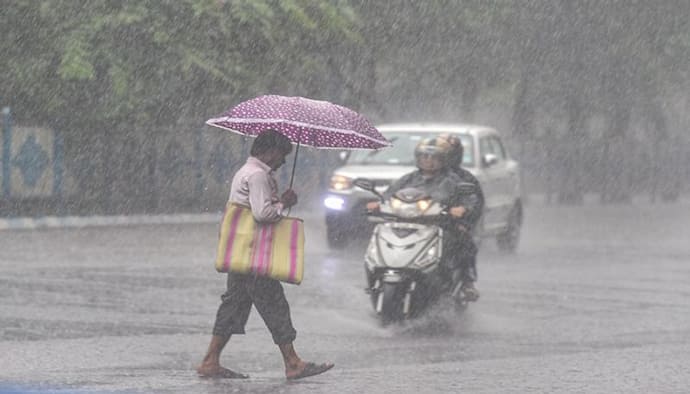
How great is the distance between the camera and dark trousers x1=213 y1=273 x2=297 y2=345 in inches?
392

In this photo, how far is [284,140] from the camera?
9.99 meters

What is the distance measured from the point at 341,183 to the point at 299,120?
1224 centimetres

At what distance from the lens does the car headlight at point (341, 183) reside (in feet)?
72.2

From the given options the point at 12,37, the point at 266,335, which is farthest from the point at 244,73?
the point at 266,335

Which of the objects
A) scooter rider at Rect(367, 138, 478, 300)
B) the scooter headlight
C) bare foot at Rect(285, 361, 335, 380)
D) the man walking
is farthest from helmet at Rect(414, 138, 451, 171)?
bare foot at Rect(285, 361, 335, 380)

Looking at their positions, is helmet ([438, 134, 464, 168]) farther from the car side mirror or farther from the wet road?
the car side mirror

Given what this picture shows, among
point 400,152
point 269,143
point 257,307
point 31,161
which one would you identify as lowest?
point 257,307

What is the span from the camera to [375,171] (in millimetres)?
21750

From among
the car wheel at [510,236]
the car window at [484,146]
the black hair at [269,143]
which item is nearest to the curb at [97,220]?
the car window at [484,146]

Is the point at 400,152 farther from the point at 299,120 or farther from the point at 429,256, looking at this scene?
the point at 299,120

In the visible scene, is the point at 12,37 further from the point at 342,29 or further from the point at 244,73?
the point at 342,29

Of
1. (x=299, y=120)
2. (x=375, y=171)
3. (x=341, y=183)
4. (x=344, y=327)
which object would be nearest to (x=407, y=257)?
(x=344, y=327)

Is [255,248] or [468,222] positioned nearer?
[255,248]

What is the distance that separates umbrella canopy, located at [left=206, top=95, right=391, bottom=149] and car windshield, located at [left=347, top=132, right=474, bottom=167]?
11.5 m
